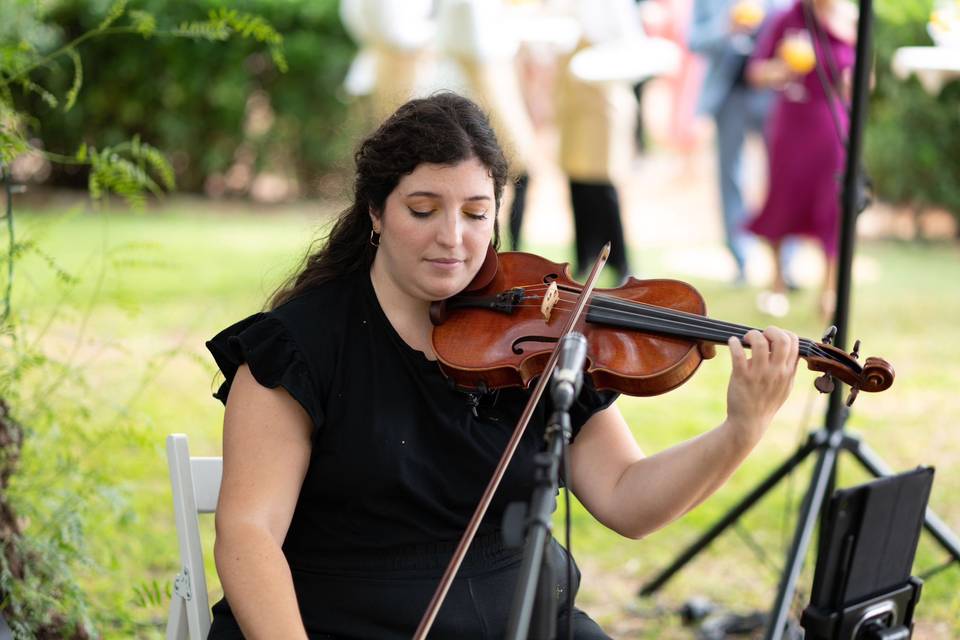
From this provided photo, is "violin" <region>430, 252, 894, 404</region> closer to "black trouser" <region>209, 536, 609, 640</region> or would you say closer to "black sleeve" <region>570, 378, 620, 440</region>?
"black sleeve" <region>570, 378, 620, 440</region>

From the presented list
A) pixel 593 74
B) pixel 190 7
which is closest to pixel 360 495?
pixel 593 74

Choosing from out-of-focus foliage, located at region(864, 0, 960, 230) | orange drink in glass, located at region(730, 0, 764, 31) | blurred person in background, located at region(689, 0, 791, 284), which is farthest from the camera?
out-of-focus foliage, located at region(864, 0, 960, 230)

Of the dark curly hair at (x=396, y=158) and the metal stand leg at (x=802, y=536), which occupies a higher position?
the dark curly hair at (x=396, y=158)

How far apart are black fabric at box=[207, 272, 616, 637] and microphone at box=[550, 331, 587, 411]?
1.61 ft

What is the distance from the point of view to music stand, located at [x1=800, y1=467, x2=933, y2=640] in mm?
1855

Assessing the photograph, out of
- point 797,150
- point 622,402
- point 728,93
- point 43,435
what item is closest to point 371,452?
point 43,435

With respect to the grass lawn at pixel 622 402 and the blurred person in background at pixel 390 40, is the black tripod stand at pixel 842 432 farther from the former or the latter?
the blurred person in background at pixel 390 40

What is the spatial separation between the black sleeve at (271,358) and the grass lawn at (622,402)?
0.95 ft

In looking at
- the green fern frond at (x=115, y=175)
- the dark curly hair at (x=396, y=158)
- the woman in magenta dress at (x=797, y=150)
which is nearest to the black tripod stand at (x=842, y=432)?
the dark curly hair at (x=396, y=158)

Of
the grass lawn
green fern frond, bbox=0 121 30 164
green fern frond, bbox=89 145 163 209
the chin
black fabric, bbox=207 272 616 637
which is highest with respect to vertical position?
green fern frond, bbox=0 121 30 164

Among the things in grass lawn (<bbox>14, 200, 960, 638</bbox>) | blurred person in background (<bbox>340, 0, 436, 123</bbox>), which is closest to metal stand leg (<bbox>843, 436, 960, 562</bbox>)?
grass lawn (<bbox>14, 200, 960, 638</bbox>)

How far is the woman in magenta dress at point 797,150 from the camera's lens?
246 inches

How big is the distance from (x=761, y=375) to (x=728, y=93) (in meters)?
5.90

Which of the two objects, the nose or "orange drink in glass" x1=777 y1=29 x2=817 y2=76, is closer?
the nose
